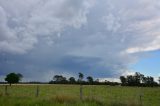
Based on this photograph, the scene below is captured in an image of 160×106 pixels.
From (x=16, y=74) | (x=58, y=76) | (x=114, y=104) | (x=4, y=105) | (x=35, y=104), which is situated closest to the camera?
(x=4, y=105)

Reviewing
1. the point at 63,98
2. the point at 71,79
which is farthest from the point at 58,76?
the point at 63,98

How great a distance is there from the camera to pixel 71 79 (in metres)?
152

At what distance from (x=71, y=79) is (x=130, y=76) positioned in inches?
1137

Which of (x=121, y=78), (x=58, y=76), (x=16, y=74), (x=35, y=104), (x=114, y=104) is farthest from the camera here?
(x=58, y=76)

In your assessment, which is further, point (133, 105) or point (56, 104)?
point (133, 105)

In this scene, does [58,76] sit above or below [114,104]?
above

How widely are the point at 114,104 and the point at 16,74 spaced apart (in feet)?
356

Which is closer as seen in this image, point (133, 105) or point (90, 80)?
point (133, 105)

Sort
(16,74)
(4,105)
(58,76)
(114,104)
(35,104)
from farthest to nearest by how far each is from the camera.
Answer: (58,76) → (16,74) → (114,104) → (35,104) → (4,105)

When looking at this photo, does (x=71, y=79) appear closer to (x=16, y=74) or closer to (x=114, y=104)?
(x=16, y=74)

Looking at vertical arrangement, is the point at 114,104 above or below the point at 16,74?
below

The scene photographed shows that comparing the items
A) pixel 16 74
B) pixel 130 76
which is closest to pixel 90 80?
pixel 130 76

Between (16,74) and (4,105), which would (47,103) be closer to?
(4,105)

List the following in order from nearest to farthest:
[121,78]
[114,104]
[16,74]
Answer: [114,104]
[16,74]
[121,78]
